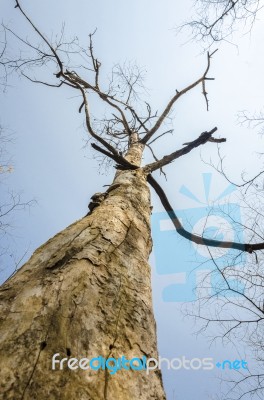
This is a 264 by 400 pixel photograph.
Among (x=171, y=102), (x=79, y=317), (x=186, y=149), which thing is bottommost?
(x=79, y=317)

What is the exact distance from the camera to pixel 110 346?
2.90 ft

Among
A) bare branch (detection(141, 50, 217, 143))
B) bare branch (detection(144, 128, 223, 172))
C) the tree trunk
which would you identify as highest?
bare branch (detection(141, 50, 217, 143))

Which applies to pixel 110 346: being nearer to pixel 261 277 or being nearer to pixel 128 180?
pixel 128 180

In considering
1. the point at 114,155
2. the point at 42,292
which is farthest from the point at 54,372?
the point at 114,155

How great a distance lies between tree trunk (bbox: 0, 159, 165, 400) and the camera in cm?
72

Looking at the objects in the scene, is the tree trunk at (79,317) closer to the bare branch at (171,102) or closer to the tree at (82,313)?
the tree at (82,313)

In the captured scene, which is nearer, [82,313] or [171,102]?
[82,313]

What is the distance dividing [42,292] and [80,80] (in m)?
5.59

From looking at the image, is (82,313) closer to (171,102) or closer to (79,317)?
(79,317)

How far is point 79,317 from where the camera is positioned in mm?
905

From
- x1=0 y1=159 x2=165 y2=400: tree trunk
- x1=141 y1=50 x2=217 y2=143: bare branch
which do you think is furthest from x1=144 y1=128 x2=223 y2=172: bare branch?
x1=0 y1=159 x2=165 y2=400: tree trunk

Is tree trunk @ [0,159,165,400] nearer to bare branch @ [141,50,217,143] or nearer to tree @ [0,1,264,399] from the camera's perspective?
tree @ [0,1,264,399]

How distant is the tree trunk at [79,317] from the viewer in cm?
72

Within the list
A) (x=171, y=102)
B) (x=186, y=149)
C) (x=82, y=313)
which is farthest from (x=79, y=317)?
(x=171, y=102)
